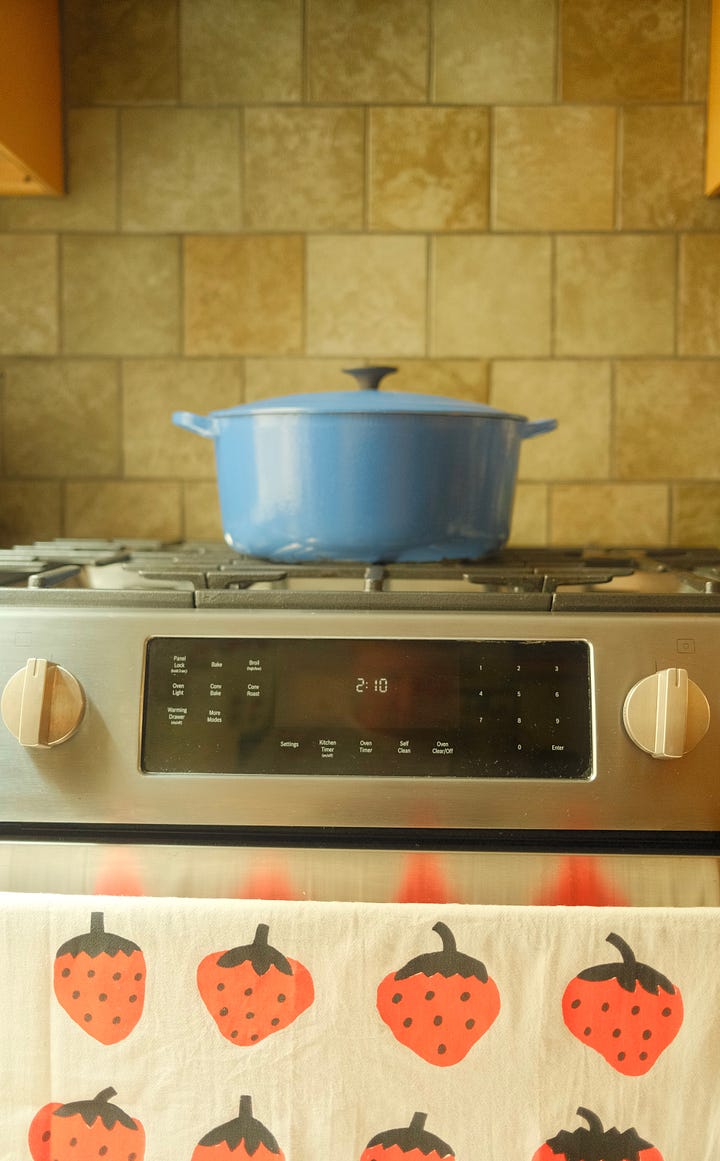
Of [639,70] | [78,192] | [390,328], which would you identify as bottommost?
[390,328]

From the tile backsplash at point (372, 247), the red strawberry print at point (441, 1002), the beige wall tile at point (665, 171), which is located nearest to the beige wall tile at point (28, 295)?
the tile backsplash at point (372, 247)

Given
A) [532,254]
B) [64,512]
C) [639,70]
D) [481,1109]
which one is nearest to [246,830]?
[481,1109]

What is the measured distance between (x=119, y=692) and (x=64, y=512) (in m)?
0.71

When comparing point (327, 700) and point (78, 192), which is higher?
point (78, 192)

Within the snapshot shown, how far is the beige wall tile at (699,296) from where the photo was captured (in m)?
1.22

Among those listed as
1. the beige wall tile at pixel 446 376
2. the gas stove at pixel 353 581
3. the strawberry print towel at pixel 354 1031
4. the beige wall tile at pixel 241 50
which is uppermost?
the beige wall tile at pixel 241 50

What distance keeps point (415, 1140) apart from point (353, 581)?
1.29 ft

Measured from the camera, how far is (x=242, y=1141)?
23.2 inches

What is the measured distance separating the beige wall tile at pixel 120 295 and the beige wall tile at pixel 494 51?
0.44m

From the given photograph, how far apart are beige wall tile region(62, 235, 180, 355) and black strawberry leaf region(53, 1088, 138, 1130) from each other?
0.93 m

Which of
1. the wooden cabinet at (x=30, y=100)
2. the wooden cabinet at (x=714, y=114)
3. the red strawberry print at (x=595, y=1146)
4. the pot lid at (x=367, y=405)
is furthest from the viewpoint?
the wooden cabinet at (x=714, y=114)

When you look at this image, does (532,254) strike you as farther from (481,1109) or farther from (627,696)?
(481,1109)

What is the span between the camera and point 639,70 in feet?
3.95

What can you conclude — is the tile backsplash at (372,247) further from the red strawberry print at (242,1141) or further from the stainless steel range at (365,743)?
the red strawberry print at (242,1141)
